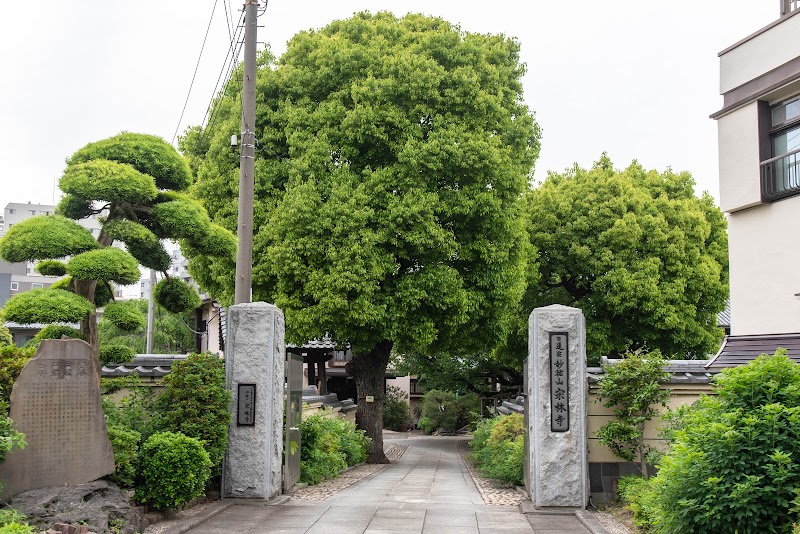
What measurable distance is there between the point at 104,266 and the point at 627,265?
21.1 meters

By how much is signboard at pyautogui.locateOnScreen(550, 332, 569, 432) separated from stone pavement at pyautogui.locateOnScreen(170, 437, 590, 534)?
123 cm

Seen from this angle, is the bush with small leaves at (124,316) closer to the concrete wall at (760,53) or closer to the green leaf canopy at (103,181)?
the green leaf canopy at (103,181)

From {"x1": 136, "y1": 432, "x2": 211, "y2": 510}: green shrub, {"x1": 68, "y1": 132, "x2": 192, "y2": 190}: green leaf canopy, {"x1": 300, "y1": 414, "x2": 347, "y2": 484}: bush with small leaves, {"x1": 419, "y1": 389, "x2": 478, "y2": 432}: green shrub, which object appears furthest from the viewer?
{"x1": 419, "y1": 389, "x2": 478, "y2": 432}: green shrub

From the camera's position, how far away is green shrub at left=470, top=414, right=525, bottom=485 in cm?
1401

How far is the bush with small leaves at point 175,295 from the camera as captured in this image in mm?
12125

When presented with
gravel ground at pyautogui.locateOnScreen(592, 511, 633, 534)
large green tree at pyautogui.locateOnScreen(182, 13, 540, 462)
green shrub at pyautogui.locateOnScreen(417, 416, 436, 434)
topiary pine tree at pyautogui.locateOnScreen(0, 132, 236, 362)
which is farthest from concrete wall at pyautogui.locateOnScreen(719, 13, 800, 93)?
green shrub at pyautogui.locateOnScreen(417, 416, 436, 434)

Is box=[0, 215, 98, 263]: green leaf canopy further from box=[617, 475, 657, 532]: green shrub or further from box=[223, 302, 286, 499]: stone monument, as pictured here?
box=[617, 475, 657, 532]: green shrub

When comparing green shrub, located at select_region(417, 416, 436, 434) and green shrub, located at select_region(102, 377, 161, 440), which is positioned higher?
green shrub, located at select_region(102, 377, 161, 440)

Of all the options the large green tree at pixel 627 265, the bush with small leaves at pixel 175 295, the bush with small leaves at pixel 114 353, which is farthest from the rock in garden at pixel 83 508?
the large green tree at pixel 627 265

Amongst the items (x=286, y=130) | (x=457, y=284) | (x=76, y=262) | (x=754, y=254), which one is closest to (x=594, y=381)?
(x=754, y=254)

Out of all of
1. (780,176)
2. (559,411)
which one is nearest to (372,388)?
(559,411)

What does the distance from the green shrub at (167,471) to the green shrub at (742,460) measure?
5.25m

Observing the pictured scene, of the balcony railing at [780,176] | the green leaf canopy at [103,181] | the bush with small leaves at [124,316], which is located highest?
the balcony railing at [780,176]

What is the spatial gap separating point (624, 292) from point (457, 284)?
9.66m
